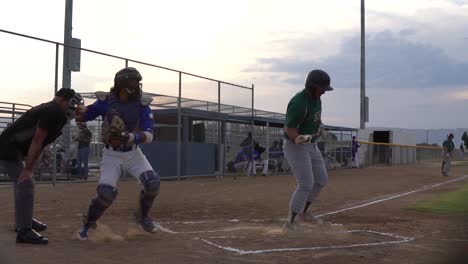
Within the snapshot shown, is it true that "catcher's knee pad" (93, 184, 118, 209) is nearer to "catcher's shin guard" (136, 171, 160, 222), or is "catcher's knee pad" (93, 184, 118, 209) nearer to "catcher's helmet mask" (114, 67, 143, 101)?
"catcher's shin guard" (136, 171, 160, 222)

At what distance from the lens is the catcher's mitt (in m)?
5.81

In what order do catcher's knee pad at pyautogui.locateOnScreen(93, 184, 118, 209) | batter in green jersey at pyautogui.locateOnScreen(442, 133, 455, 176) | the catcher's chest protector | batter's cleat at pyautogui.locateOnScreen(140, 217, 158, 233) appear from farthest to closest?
batter in green jersey at pyautogui.locateOnScreen(442, 133, 455, 176) < batter's cleat at pyautogui.locateOnScreen(140, 217, 158, 233) < the catcher's chest protector < catcher's knee pad at pyautogui.locateOnScreen(93, 184, 118, 209)

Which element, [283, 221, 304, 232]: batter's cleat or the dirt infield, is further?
[283, 221, 304, 232]: batter's cleat

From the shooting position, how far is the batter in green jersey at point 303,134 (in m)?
6.61

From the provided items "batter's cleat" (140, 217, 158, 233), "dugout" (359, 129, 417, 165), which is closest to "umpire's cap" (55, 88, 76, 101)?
"batter's cleat" (140, 217, 158, 233)

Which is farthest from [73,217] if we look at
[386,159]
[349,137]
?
[386,159]

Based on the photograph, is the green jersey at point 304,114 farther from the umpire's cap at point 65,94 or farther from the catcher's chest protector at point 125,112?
the umpire's cap at point 65,94

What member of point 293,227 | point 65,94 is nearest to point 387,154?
point 293,227

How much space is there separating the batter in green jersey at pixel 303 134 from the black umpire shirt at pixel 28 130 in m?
2.61

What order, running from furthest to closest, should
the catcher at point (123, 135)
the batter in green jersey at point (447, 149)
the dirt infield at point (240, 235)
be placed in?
the batter in green jersey at point (447, 149)
the catcher at point (123, 135)
the dirt infield at point (240, 235)

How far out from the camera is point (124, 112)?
610 cm

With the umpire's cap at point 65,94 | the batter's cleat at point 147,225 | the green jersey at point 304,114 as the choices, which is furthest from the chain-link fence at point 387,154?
the umpire's cap at point 65,94

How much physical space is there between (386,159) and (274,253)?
3405cm

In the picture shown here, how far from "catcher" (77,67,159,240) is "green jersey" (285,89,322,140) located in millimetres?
1664
